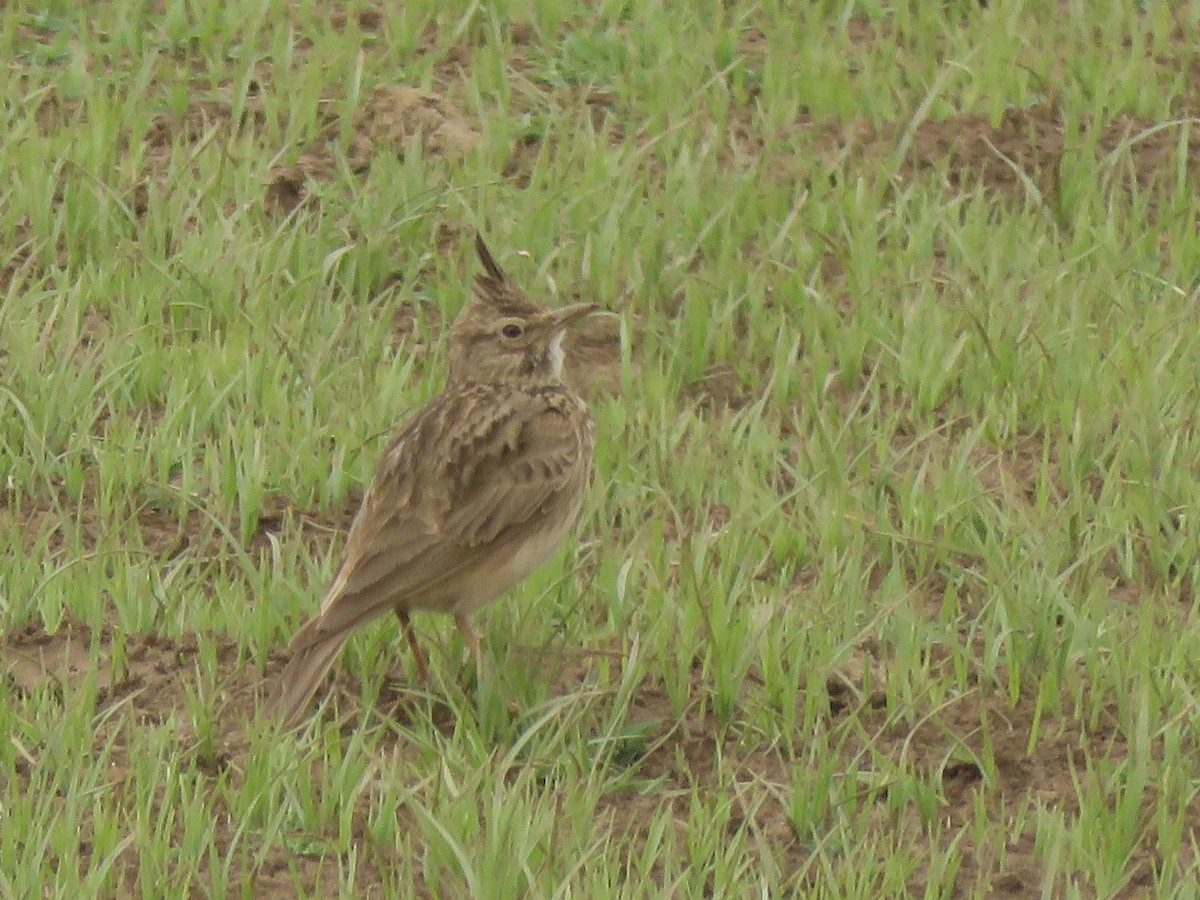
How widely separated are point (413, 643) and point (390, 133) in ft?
10.3

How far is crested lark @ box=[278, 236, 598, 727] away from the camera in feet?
19.4

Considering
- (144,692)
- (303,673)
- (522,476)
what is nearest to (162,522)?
(144,692)

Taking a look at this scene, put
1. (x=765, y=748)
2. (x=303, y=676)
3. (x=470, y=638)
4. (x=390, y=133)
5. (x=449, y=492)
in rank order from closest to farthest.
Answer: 1. (x=303, y=676)
2. (x=765, y=748)
3. (x=470, y=638)
4. (x=449, y=492)
5. (x=390, y=133)

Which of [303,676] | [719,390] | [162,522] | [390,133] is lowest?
[162,522]

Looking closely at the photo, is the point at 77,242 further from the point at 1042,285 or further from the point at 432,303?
the point at 1042,285

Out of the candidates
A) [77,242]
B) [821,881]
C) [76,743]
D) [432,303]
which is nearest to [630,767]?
[821,881]

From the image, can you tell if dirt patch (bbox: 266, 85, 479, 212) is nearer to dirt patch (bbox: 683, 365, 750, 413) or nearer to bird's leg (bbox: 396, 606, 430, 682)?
dirt patch (bbox: 683, 365, 750, 413)

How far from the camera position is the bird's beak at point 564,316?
6.81m

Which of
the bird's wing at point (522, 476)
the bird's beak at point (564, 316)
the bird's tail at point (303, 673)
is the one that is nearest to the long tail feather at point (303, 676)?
the bird's tail at point (303, 673)

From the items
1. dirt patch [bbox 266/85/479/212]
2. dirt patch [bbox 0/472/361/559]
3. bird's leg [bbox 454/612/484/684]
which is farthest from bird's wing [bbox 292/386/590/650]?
dirt patch [bbox 266/85/479/212]

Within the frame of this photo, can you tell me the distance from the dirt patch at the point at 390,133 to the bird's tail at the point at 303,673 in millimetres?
3118

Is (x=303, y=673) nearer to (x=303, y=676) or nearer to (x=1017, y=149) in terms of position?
(x=303, y=676)

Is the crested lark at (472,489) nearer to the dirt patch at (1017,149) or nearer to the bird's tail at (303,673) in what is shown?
the bird's tail at (303,673)

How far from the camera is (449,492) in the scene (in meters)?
6.30
